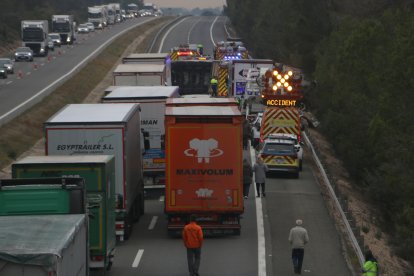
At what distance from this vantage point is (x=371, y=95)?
4575 centimetres

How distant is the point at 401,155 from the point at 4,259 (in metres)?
23.7

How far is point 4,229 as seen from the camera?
15219 mm

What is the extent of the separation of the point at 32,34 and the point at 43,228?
88129 millimetres

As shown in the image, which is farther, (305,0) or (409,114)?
(305,0)

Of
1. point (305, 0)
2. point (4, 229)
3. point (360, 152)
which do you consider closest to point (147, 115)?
point (360, 152)

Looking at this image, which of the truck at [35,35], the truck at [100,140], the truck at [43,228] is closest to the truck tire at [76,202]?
the truck at [43,228]

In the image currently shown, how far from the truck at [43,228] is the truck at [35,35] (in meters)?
84.2

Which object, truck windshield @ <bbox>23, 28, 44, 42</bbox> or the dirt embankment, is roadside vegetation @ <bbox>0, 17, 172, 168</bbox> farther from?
the dirt embankment

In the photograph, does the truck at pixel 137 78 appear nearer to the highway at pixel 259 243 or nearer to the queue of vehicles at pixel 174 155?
the highway at pixel 259 243

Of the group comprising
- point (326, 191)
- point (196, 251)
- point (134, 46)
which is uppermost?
point (196, 251)

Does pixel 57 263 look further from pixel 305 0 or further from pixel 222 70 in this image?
pixel 305 0

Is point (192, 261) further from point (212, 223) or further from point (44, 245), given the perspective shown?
point (44, 245)

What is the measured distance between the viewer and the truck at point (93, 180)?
2116 centimetres

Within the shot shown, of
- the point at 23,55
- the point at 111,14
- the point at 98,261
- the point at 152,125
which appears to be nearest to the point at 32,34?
the point at 23,55
